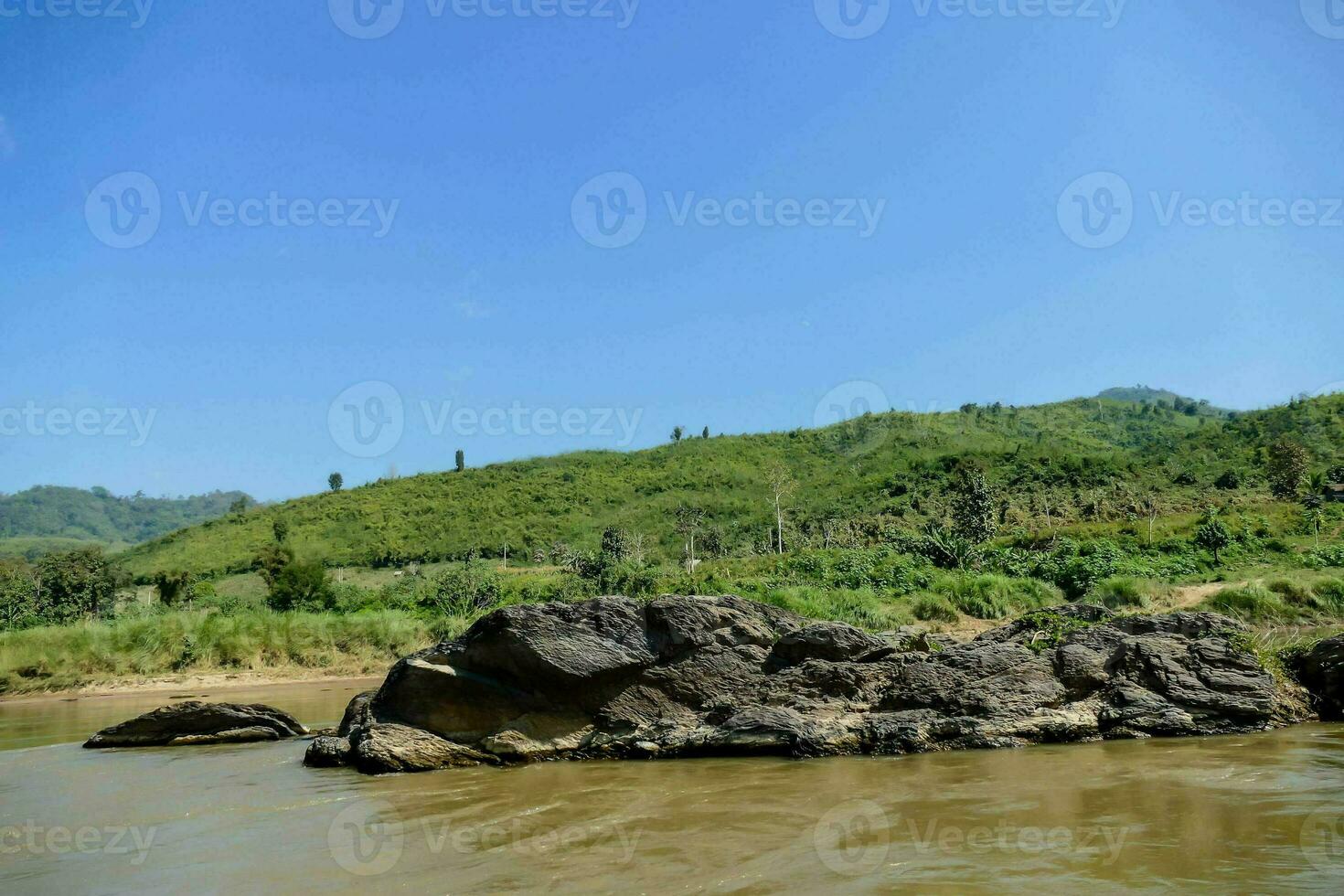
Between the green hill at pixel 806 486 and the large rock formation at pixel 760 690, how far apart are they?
38.6 metres

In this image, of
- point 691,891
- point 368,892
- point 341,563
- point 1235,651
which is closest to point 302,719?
point 368,892

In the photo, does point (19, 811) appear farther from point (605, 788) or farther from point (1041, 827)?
point (1041, 827)

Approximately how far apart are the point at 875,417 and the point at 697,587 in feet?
247

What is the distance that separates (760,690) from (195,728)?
834 centimetres

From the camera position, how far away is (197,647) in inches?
882

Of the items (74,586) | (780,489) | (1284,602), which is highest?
(780,489)

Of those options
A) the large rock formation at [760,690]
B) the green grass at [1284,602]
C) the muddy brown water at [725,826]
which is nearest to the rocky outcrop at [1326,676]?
the large rock formation at [760,690]

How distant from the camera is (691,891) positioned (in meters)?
5.14

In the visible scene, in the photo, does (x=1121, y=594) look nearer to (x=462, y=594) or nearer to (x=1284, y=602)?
(x=1284, y=602)

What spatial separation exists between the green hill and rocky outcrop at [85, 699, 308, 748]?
43082mm

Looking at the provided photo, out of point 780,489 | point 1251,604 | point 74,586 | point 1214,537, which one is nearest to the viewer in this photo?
point 1251,604

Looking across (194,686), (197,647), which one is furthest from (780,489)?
(194,686)

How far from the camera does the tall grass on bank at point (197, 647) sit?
21281 mm

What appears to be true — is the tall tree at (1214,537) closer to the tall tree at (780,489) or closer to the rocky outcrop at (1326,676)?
the rocky outcrop at (1326,676)
